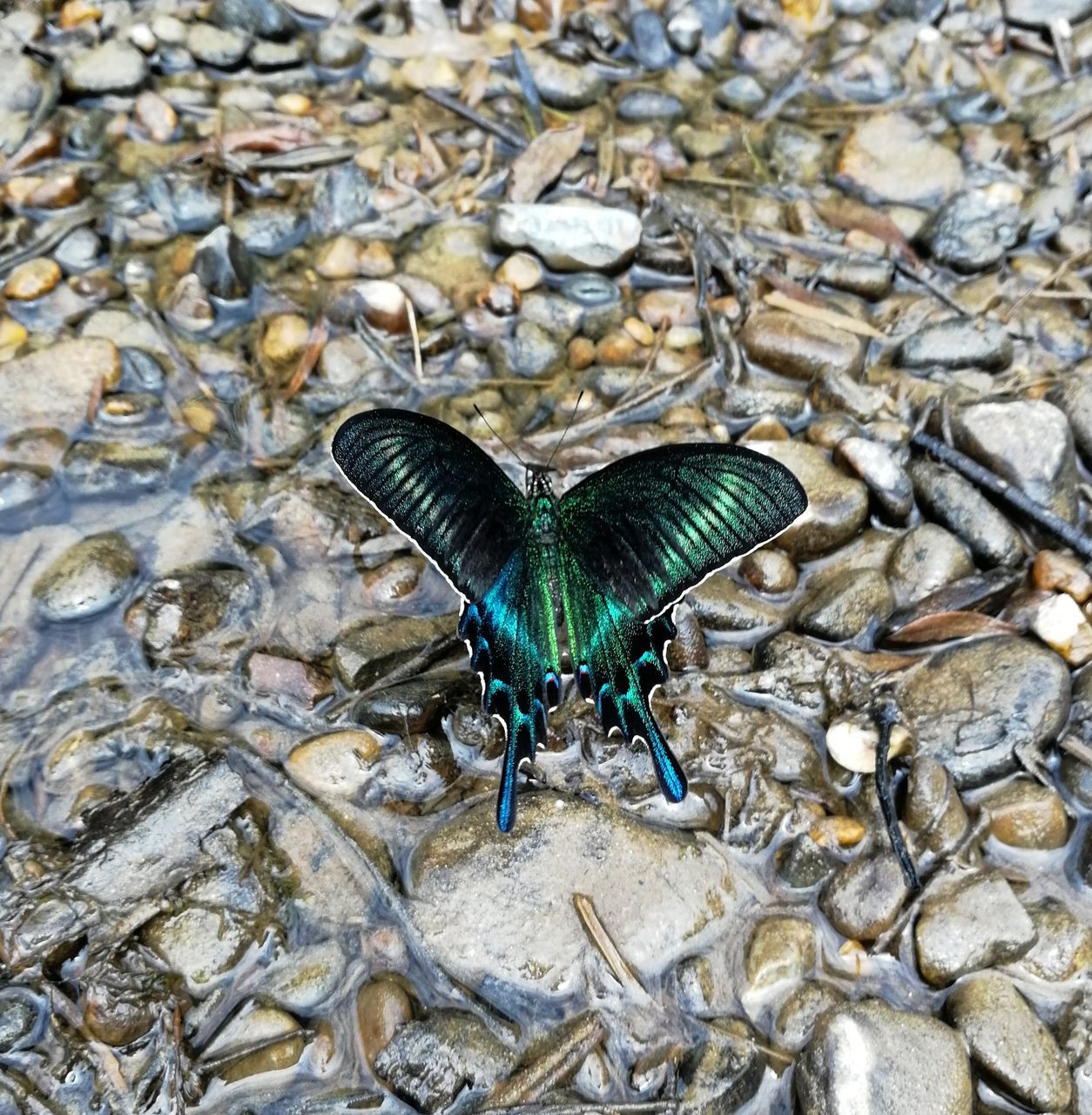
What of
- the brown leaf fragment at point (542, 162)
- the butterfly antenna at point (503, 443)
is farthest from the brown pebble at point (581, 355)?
the brown leaf fragment at point (542, 162)

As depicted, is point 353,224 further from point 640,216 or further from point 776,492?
point 776,492

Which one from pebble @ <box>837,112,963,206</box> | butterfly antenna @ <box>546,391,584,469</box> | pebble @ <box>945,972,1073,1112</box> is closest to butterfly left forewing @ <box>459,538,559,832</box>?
butterfly antenna @ <box>546,391,584,469</box>

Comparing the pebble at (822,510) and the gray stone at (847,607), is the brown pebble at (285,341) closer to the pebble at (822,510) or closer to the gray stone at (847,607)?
the pebble at (822,510)

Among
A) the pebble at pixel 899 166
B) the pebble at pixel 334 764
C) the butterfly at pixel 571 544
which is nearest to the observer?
the butterfly at pixel 571 544

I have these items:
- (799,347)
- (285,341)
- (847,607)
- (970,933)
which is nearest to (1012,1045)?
(970,933)

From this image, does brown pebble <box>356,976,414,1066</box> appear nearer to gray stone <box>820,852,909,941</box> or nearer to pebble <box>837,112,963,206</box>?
gray stone <box>820,852,909,941</box>
